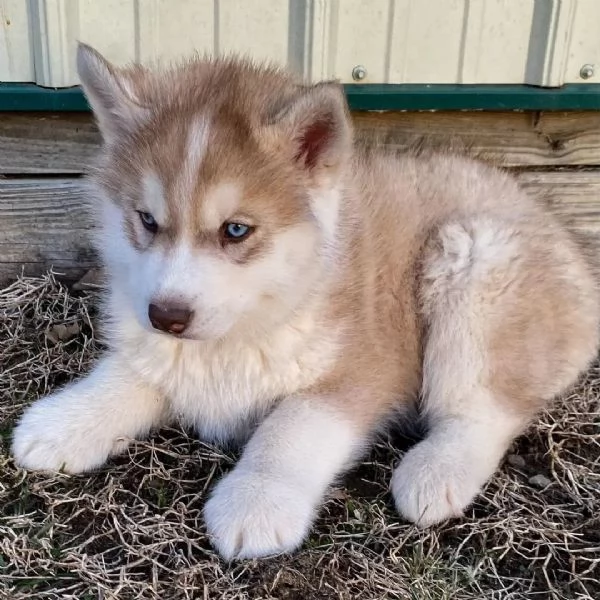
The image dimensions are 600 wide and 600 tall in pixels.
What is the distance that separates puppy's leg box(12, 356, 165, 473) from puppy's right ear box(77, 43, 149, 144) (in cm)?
84

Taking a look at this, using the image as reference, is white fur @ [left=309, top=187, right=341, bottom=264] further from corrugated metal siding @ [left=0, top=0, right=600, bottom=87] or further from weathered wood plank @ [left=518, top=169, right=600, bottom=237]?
weathered wood plank @ [left=518, top=169, right=600, bottom=237]

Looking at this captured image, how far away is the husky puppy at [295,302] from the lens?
90.0 inches

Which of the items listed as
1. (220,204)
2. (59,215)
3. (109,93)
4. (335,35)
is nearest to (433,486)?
(220,204)

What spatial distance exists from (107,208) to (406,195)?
1.19 metres

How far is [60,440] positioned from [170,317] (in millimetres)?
748

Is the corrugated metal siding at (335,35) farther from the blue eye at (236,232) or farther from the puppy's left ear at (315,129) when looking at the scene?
the blue eye at (236,232)

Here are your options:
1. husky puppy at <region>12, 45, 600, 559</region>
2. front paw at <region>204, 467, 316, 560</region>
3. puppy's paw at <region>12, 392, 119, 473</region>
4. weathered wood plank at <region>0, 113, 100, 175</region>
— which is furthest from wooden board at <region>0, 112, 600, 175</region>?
front paw at <region>204, 467, 316, 560</region>

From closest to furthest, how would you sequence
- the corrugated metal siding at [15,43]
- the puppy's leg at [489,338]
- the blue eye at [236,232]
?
the blue eye at [236,232]
the puppy's leg at [489,338]
the corrugated metal siding at [15,43]

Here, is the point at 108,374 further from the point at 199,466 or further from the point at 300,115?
the point at 300,115

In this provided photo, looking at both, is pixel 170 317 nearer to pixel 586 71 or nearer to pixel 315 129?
pixel 315 129

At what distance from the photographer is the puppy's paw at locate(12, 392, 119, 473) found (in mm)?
2607

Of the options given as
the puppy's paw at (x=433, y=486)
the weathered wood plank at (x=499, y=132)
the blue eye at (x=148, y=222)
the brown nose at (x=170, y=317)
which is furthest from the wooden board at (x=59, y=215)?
the brown nose at (x=170, y=317)

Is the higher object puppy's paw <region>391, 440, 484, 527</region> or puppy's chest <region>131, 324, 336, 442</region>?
puppy's chest <region>131, 324, 336, 442</region>

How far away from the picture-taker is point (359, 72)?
3.53 meters
